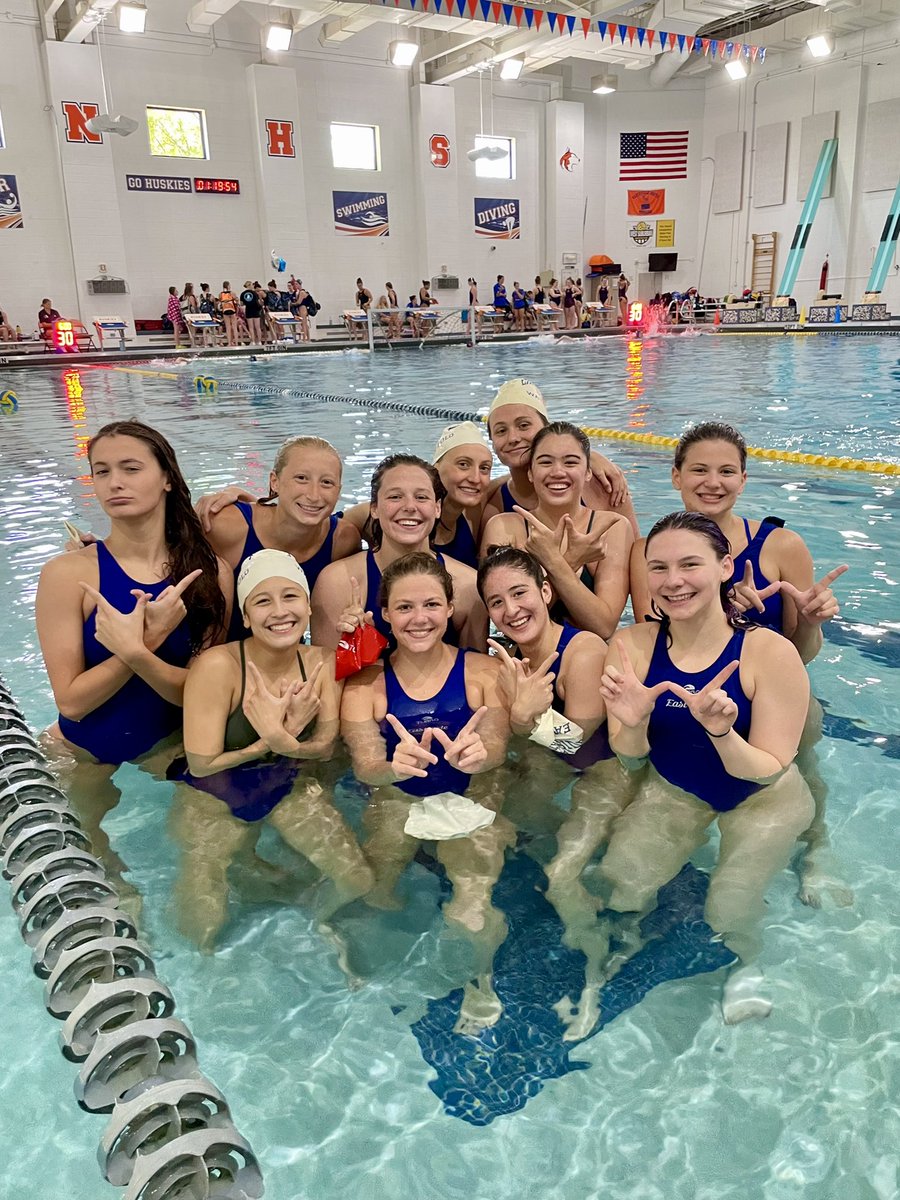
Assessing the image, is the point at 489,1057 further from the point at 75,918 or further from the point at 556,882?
the point at 75,918

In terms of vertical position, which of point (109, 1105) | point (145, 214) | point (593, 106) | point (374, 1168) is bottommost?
point (374, 1168)

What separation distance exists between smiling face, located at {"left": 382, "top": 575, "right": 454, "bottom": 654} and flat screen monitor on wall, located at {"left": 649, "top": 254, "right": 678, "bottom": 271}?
3021 centimetres

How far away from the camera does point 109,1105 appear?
5.49ft

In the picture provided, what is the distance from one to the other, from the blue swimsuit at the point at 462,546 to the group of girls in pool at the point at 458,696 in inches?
11.4

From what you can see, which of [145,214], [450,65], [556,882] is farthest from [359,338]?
[556,882]

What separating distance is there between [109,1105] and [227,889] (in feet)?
2.87

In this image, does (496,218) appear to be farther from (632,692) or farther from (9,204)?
(632,692)

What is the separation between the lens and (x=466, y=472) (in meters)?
3.42

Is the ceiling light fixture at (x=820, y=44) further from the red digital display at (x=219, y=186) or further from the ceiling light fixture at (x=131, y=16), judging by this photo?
Result: the ceiling light fixture at (x=131, y=16)

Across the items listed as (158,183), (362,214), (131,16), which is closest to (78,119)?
(158,183)

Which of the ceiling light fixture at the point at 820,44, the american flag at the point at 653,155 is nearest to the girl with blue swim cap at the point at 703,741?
the ceiling light fixture at the point at 820,44

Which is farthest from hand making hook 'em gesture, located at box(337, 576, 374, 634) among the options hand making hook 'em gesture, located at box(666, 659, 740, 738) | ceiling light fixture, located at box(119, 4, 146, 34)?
ceiling light fixture, located at box(119, 4, 146, 34)

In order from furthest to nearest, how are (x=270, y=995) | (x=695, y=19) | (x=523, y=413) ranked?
(x=695, y=19) < (x=523, y=413) < (x=270, y=995)

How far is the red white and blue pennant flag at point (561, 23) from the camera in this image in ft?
49.6
